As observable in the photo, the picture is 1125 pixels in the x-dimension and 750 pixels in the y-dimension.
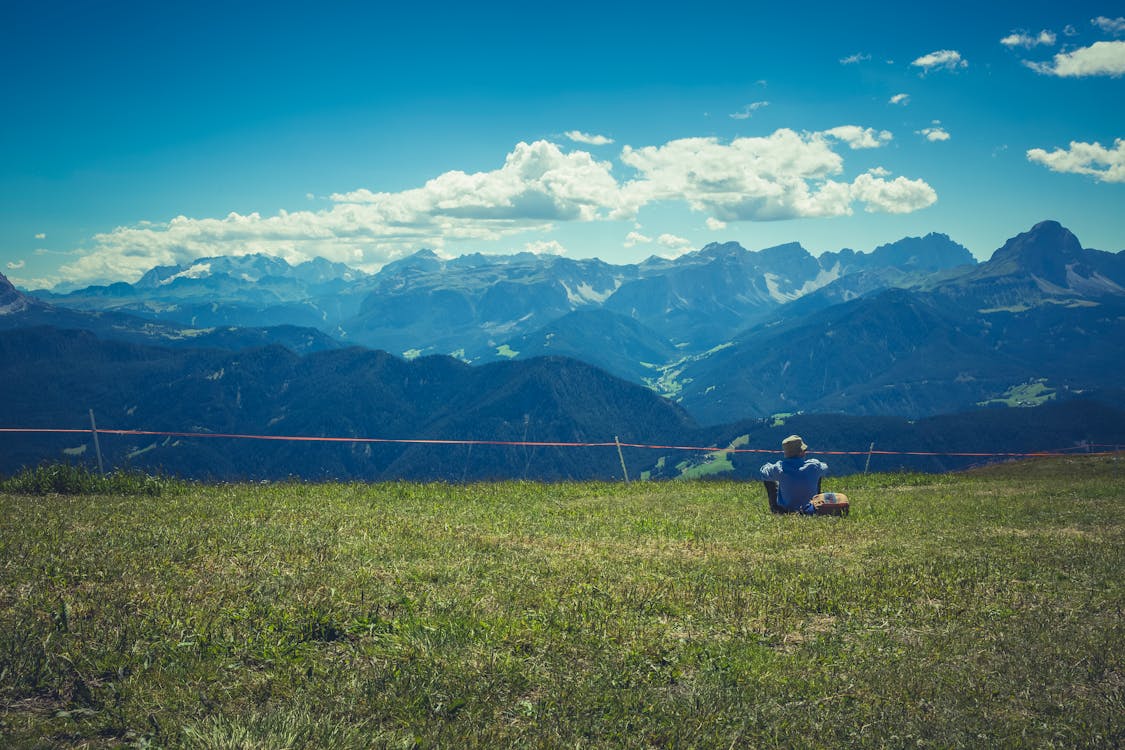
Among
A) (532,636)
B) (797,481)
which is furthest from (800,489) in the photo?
(532,636)

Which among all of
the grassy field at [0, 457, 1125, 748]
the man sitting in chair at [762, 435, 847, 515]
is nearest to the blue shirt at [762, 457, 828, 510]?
the man sitting in chair at [762, 435, 847, 515]

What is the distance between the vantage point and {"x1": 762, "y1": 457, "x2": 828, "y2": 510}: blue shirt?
701 inches

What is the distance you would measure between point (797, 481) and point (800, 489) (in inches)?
9.4

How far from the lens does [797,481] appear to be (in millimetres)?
17812

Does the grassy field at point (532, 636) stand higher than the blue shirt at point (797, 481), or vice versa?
the grassy field at point (532, 636)

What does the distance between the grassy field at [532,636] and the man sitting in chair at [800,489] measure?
342 centimetres

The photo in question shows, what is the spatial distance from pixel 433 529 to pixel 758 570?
20.9ft

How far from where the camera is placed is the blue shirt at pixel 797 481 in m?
17.8

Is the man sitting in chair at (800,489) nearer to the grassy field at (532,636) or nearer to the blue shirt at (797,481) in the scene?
the blue shirt at (797,481)

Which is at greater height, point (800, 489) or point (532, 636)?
point (532, 636)

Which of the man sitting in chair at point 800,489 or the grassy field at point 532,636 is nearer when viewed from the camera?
the grassy field at point 532,636

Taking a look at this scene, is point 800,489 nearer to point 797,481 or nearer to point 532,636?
point 797,481

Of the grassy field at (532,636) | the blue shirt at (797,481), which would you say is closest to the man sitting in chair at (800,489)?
the blue shirt at (797,481)

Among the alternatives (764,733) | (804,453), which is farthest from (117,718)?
(804,453)
